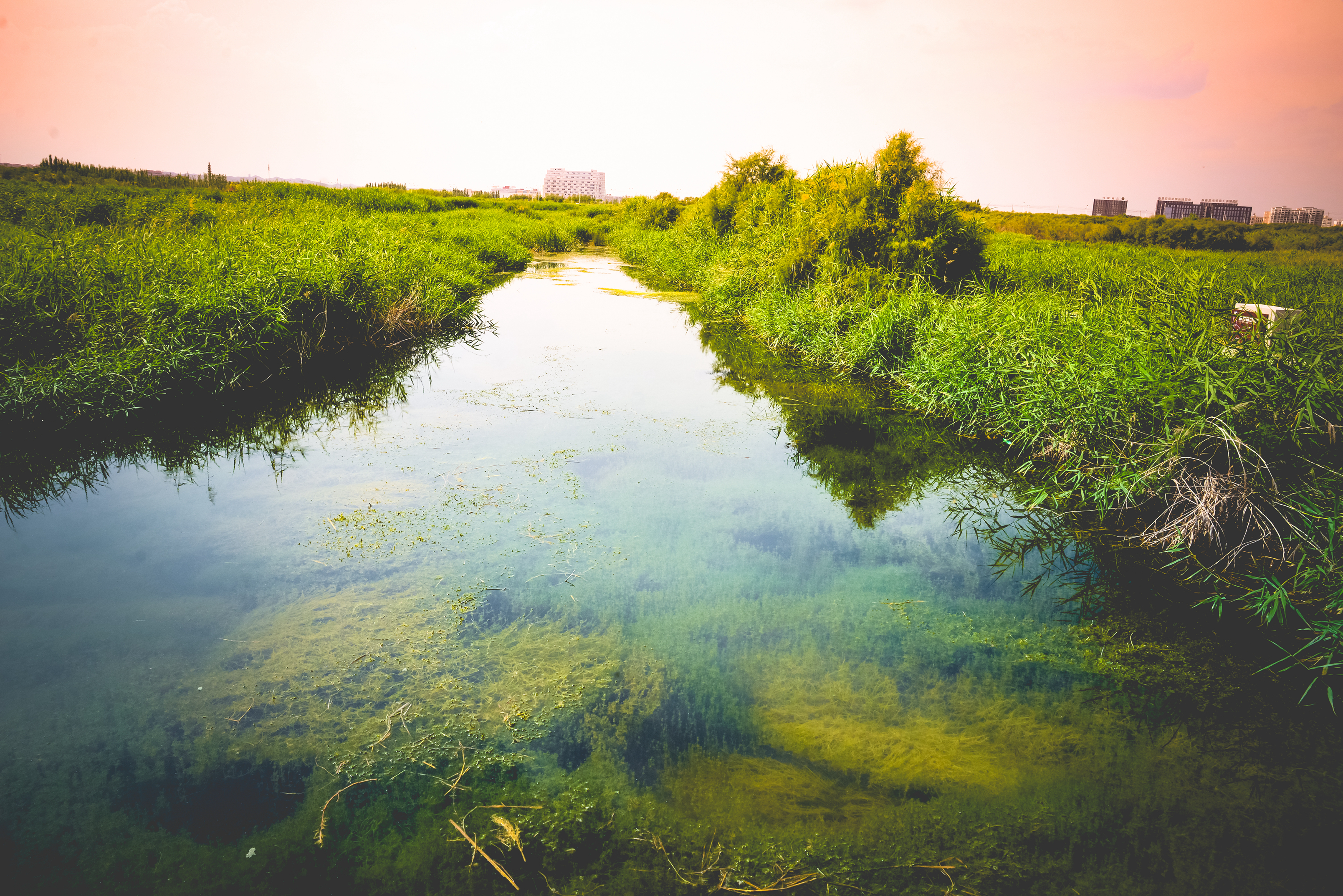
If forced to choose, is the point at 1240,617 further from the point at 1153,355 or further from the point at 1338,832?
the point at 1153,355

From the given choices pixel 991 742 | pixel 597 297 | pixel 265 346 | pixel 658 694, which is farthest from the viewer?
pixel 597 297

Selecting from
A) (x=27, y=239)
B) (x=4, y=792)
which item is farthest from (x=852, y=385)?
(x=27, y=239)

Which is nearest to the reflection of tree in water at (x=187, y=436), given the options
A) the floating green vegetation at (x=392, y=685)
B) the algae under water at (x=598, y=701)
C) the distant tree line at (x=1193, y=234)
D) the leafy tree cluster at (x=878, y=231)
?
the algae under water at (x=598, y=701)

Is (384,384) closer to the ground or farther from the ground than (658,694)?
farther from the ground

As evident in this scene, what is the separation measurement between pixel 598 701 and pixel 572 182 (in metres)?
127

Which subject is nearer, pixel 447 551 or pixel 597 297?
pixel 447 551

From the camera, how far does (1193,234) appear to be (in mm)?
22281

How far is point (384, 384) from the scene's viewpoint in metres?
6.62

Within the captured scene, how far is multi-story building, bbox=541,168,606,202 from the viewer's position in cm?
11606

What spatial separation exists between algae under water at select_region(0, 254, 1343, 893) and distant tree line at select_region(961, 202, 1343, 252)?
18.3 m

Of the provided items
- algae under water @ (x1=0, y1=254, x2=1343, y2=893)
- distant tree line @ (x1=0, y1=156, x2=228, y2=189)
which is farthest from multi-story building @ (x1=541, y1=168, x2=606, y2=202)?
algae under water @ (x1=0, y1=254, x2=1343, y2=893)

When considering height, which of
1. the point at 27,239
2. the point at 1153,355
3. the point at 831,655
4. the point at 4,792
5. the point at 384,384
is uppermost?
the point at 27,239

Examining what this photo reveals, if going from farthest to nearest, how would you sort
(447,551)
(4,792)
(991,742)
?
(447,551) < (991,742) < (4,792)

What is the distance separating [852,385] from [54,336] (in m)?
7.16
